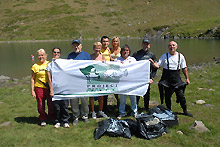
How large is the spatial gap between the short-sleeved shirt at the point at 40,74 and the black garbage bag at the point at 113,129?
96.1 inches

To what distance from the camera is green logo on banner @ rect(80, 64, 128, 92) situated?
6.94 m

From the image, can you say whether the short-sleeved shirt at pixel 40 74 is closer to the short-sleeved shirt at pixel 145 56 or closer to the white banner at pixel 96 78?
the white banner at pixel 96 78

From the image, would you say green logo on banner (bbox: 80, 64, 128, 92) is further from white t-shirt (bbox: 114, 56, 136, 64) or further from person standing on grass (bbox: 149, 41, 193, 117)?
person standing on grass (bbox: 149, 41, 193, 117)

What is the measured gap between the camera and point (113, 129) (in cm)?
592

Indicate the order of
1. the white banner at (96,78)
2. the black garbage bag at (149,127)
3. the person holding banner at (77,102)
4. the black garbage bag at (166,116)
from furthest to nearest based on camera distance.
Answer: the person holding banner at (77,102), the white banner at (96,78), the black garbage bag at (166,116), the black garbage bag at (149,127)

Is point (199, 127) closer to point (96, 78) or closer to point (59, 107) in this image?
point (96, 78)

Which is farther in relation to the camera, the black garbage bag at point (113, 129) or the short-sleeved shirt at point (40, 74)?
the short-sleeved shirt at point (40, 74)

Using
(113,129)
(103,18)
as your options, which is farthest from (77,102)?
(103,18)

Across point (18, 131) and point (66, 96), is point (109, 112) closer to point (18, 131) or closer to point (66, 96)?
point (66, 96)

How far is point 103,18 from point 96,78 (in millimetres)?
130855

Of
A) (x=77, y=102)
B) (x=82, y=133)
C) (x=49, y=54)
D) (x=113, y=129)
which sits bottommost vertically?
(x=82, y=133)

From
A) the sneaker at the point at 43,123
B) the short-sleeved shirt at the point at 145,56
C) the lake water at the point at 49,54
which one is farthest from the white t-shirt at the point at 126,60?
the lake water at the point at 49,54

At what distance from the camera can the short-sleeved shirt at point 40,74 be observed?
21.1 ft

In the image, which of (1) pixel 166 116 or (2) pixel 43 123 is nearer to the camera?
(1) pixel 166 116
